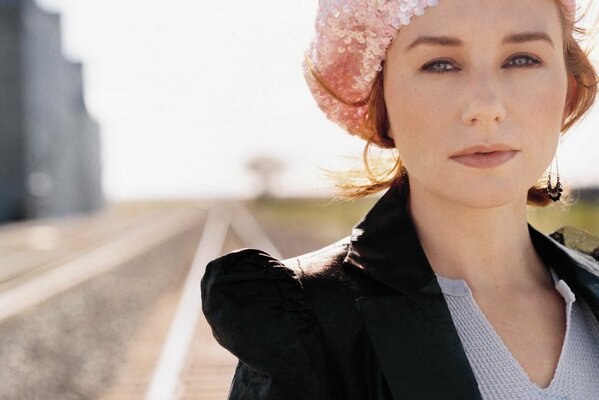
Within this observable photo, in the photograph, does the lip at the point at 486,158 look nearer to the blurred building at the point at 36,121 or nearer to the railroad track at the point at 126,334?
the railroad track at the point at 126,334

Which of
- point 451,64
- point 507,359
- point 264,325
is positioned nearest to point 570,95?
point 451,64

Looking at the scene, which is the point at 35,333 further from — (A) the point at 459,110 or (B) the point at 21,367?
(A) the point at 459,110

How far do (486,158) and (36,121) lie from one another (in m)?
42.8

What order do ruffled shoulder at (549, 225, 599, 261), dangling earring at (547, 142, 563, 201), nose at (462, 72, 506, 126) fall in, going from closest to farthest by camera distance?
nose at (462, 72, 506, 126), dangling earring at (547, 142, 563, 201), ruffled shoulder at (549, 225, 599, 261)

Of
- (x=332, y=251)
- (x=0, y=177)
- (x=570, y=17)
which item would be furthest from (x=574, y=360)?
(x=0, y=177)

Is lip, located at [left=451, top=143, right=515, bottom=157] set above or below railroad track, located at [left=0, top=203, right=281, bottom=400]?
above

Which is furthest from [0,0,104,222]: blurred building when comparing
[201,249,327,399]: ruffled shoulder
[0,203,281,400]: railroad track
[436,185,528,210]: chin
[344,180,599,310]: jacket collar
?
[436,185,528,210]: chin

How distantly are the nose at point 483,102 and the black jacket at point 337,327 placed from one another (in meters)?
0.34

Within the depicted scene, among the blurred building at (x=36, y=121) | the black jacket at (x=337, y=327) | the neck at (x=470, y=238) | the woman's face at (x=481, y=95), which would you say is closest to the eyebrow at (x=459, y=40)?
the woman's face at (x=481, y=95)

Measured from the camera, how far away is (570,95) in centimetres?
205

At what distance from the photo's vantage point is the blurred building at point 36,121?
128 feet

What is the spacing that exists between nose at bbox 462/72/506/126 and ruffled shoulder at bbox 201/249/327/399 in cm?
51

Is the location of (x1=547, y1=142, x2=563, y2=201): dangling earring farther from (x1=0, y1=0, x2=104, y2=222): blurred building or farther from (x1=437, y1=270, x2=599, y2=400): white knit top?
(x1=0, y1=0, x2=104, y2=222): blurred building

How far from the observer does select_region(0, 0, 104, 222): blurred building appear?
3912 centimetres
